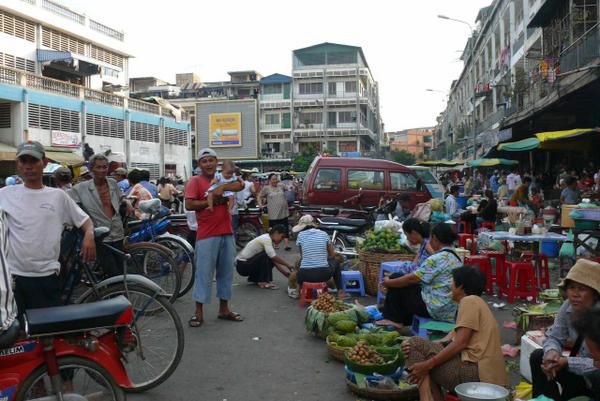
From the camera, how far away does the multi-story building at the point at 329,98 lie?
192 ft

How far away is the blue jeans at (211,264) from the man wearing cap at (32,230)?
2.25 meters

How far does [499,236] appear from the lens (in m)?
8.04

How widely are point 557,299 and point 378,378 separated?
8.72ft

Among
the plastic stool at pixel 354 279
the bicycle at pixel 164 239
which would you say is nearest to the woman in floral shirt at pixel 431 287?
the plastic stool at pixel 354 279

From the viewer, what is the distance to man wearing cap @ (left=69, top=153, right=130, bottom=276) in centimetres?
530

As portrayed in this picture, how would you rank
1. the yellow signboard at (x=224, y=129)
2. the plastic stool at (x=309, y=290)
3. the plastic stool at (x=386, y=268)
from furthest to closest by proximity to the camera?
the yellow signboard at (x=224, y=129) → the plastic stool at (x=309, y=290) → the plastic stool at (x=386, y=268)

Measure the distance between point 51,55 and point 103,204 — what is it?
28.5 meters

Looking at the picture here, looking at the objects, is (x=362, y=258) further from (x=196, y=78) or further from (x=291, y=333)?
(x=196, y=78)

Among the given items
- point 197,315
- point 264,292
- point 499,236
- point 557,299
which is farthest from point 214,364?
point 499,236

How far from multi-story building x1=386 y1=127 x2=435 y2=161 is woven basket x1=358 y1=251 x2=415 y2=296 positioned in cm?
11364

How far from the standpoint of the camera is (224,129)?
56719mm

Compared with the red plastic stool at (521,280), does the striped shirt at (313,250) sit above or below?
above

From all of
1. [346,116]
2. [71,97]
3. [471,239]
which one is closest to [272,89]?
[346,116]

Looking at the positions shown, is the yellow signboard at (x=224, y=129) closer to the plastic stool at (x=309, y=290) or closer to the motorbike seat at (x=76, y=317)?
the plastic stool at (x=309, y=290)
